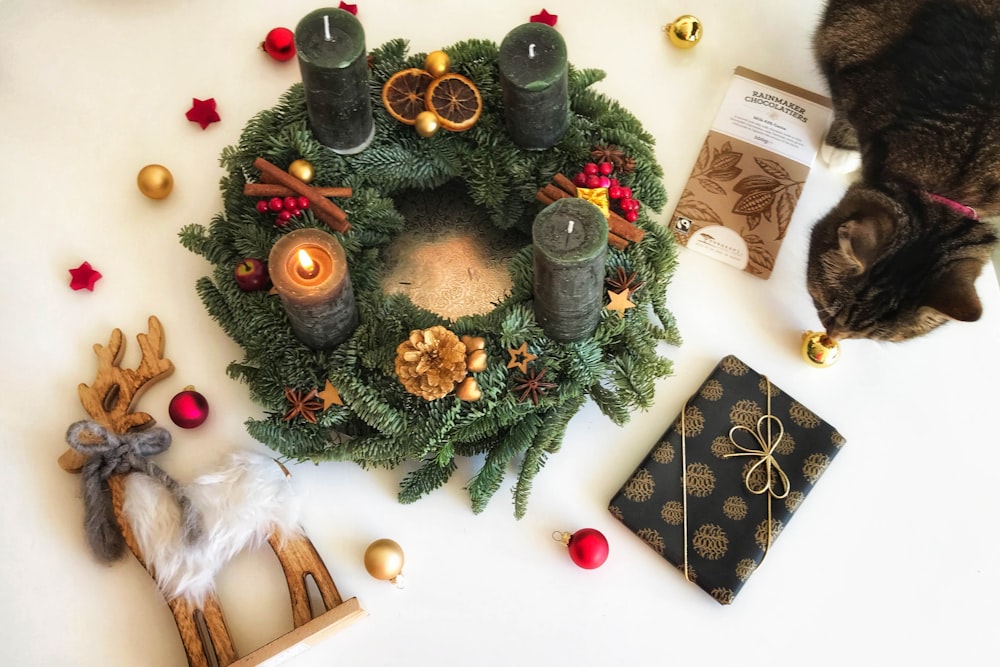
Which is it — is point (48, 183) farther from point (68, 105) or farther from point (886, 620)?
point (886, 620)

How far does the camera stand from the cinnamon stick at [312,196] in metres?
0.99

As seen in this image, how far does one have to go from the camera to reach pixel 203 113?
47.9 inches

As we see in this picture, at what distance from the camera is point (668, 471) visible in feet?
3.49

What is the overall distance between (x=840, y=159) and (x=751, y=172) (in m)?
0.13

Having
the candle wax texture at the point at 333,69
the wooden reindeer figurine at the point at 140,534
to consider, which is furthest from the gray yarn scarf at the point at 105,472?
the candle wax texture at the point at 333,69

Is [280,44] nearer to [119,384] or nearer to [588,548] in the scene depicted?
[119,384]

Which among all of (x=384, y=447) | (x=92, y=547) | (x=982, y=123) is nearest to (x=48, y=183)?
(x=92, y=547)

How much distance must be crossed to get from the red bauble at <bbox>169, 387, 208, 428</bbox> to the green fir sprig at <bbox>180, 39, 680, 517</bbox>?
0.06 meters

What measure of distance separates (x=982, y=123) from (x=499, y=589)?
84 centimetres

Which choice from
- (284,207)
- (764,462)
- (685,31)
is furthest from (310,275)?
(685,31)

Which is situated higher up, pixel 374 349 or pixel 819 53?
pixel 819 53

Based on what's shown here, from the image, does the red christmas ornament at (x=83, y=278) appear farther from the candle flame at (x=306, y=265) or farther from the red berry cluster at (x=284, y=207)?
the candle flame at (x=306, y=265)

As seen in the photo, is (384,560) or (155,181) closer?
(384,560)

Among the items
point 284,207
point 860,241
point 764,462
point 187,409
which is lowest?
point 187,409
